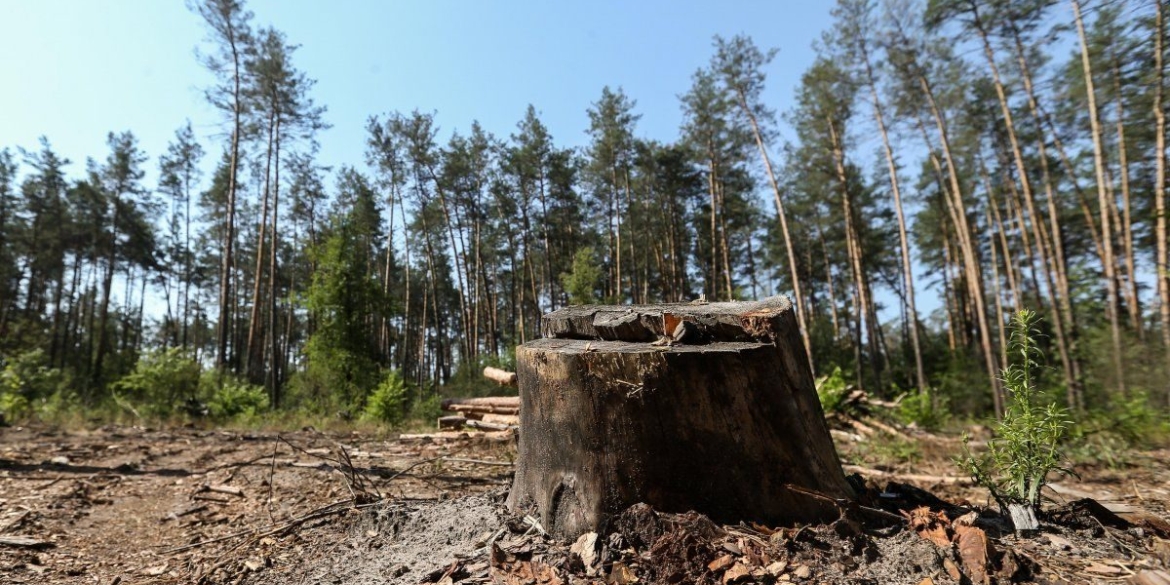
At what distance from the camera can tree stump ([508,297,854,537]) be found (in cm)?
246

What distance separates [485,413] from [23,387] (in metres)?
13.1

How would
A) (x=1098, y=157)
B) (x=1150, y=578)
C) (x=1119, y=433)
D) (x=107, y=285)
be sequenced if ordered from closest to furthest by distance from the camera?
1. (x=1150, y=578)
2. (x=1119, y=433)
3. (x=1098, y=157)
4. (x=107, y=285)

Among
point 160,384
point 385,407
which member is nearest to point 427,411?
point 385,407

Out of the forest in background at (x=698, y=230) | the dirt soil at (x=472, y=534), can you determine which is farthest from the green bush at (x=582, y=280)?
the dirt soil at (x=472, y=534)

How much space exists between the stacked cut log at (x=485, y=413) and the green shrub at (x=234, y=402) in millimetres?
6276

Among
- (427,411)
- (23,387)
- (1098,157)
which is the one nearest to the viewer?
(1098,157)

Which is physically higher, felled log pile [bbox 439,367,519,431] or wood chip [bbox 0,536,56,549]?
felled log pile [bbox 439,367,519,431]

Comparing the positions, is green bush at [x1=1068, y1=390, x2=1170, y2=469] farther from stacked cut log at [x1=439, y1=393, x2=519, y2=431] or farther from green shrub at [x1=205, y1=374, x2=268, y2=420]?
green shrub at [x1=205, y1=374, x2=268, y2=420]

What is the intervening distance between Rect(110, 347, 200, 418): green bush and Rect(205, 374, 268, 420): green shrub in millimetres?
528

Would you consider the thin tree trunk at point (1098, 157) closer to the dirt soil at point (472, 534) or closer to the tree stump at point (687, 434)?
the dirt soil at point (472, 534)

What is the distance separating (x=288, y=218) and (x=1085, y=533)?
114ft

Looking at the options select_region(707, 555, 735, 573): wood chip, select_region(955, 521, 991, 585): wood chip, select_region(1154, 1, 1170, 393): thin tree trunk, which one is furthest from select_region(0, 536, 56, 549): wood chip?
select_region(1154, 1, 1170, 393): thin tree trunk

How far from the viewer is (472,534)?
278 cm

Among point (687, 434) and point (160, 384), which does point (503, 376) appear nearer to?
point (687, 434)
